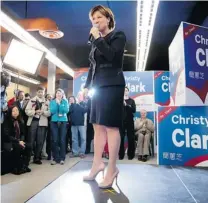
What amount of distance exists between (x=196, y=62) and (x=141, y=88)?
2308 millimetres

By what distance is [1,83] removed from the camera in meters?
2.52

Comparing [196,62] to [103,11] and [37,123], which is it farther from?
[37,123]

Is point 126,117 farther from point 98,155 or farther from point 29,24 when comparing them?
point 29,24

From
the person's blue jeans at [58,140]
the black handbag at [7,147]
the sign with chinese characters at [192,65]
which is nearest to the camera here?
the black handbag at [7,147]

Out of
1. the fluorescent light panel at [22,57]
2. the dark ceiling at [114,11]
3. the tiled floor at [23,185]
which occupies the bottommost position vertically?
the tiled floor at [23,185]

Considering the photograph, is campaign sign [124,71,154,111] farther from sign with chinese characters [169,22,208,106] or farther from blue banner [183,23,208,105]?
blue banner [183,23,208,105]

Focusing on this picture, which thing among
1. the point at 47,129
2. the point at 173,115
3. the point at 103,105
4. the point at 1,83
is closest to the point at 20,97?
the point at 47,129

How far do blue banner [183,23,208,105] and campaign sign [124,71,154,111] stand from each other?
217 cm

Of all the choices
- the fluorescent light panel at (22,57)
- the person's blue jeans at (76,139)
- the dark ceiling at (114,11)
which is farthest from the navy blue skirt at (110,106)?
the dark ceiling at (114,11)

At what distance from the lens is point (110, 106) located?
1508 mm

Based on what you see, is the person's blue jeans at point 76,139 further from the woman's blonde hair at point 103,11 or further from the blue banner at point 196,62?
the woman's blonde hair at point 103,11

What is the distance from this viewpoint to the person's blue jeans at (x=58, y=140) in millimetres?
3519

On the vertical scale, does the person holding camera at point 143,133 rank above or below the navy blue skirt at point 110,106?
below

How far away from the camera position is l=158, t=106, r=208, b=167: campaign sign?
10.1 ft
